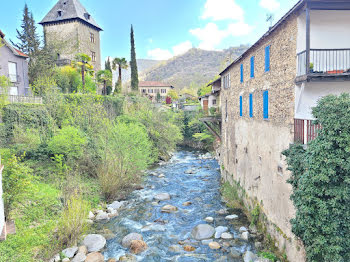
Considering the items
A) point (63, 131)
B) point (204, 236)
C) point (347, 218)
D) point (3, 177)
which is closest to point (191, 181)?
point (204, 236)

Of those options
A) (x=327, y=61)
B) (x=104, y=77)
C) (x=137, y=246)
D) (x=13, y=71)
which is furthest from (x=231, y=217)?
(x=13, y=71)

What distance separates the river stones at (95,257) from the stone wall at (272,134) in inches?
280

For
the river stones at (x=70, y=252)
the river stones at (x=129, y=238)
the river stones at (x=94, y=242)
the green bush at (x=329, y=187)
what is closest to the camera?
the green bush at (x=329, y=187)

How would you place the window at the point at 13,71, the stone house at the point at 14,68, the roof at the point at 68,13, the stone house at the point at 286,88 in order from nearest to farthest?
1. the stone house at the point at 286,88
2. the stone house at the point at 14,68
3. the window at the point at 13,71
4. the roof at the point at 68,13

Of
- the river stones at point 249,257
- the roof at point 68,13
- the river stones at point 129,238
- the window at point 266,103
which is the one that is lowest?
the river stones at point 249,257

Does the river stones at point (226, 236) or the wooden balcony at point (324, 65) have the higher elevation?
the wooden balcony at point (324, 65)

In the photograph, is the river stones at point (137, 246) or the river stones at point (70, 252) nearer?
the river stones at point (70, 252)

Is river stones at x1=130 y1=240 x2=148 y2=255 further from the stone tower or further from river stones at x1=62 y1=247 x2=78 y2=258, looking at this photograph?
the stone tower

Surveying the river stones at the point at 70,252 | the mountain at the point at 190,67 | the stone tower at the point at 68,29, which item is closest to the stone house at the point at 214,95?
the river stones at the point at 70,252

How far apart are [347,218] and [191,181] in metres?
15.5

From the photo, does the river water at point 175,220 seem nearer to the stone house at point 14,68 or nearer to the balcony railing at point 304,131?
the balcony railing at point 304,131

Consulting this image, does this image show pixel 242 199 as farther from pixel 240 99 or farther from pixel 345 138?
pixel 345 138

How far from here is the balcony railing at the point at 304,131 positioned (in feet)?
24.8

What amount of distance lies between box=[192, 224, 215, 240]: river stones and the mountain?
102192 mm
